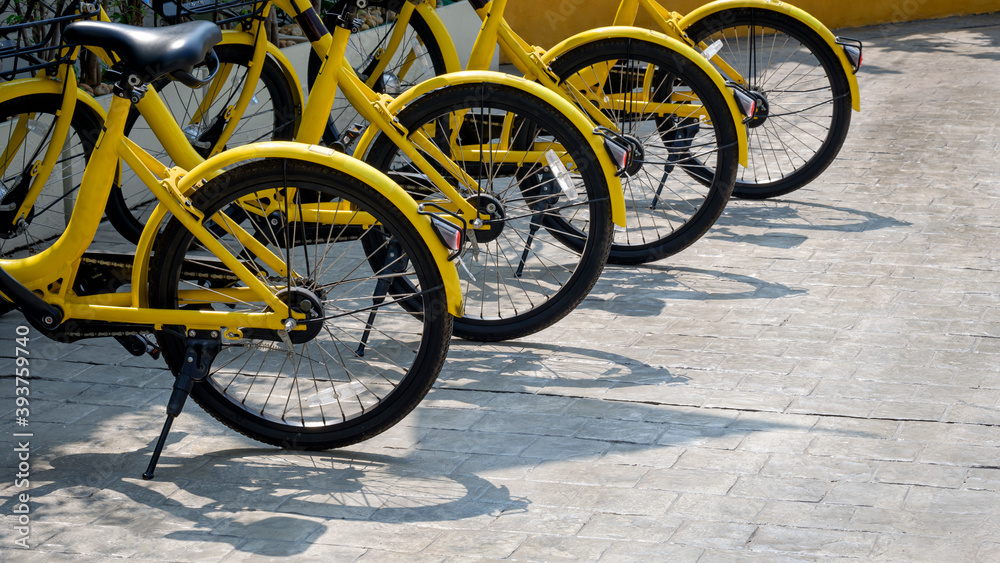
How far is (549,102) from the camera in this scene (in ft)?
15.4

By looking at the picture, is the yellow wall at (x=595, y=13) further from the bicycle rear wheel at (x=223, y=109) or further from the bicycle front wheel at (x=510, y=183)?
the bicycle front wheel at (x=510, y=183)

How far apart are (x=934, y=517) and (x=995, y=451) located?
54 centimetres

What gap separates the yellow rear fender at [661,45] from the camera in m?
5.45

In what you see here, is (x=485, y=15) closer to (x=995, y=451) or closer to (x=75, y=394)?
(x=75, y=394)

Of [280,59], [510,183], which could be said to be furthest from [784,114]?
[280,59]

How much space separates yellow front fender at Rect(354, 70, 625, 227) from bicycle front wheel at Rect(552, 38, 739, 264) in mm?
304

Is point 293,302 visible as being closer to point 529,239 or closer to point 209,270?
point 209,270

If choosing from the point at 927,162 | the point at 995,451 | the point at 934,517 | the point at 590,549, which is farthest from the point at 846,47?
the point at 590,549

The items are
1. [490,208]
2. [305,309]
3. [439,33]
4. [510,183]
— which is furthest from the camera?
[439,33]

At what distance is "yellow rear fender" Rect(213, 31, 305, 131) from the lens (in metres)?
5.40

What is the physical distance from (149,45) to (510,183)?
1.85 metres

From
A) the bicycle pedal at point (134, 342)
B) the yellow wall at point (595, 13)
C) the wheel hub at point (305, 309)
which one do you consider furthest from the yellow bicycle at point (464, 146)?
the yellow wall at point (595, 13)

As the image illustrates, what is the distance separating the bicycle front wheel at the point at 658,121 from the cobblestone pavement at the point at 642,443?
0.71 ft

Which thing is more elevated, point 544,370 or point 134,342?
point 134,342
